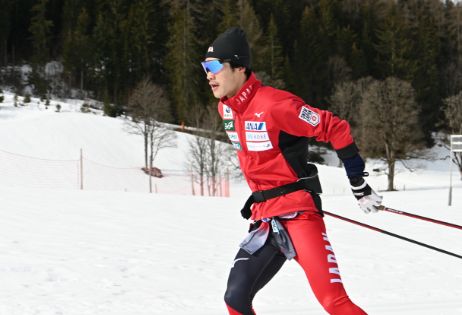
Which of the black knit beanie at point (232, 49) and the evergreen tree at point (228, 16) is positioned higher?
the evergreen tree at point (228, 16)

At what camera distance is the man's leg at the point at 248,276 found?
3309 millimetres

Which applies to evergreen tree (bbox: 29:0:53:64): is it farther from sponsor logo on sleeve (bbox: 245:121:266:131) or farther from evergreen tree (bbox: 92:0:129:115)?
sponsor logo on sleeve (bbox: 245:121:266:131)

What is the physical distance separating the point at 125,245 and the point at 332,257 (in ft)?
21.9

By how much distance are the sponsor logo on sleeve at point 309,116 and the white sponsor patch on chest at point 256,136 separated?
216 mm

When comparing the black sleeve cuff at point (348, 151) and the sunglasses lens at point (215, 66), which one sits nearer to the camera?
the black sleeve cuff at point (348, 151)

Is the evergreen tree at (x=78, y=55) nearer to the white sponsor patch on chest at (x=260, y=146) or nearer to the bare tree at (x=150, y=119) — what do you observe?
the bare tree at (x=150, y=119)

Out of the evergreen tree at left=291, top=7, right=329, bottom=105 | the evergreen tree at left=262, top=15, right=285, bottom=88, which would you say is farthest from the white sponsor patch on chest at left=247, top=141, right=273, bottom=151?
the evergreen tree at left=291, top=7, right=329, bottom=105

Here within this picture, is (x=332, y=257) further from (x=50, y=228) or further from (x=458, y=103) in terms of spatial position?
(x=458, y=103)

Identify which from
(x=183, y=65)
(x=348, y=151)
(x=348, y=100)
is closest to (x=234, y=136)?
(x=348, y=151)

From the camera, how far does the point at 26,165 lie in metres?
35.5

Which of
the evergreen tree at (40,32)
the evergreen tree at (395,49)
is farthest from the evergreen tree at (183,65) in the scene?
the evergreen tree at (395,49)

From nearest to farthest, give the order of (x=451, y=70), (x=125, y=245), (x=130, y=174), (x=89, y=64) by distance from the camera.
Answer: (x=125, y=245), (x=130, y=174), (x=89, y=64), (x=451, y=70)

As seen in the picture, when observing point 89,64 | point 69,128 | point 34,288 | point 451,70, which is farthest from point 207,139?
point 451,70

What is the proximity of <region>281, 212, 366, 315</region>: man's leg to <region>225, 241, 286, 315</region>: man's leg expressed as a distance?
17 cm
